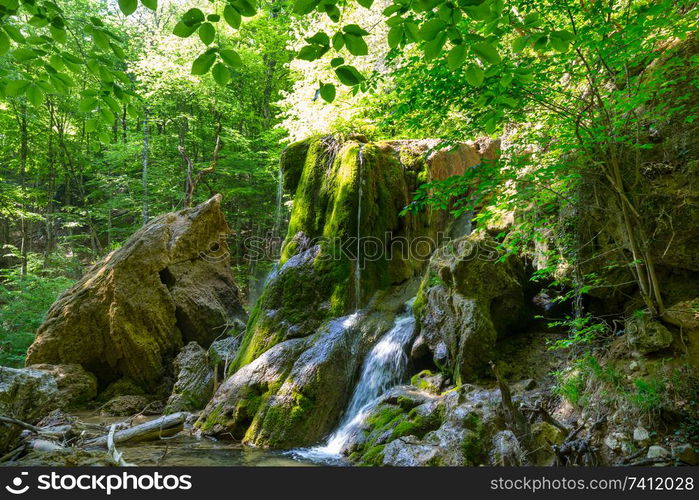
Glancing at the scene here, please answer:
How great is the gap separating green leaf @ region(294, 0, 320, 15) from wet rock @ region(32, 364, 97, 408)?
10.3 m

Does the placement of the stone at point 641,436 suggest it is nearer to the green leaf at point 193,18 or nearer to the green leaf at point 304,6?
the green leaf at point 304,6

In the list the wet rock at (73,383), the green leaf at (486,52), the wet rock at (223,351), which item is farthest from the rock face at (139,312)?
the green leaf at (486,52)

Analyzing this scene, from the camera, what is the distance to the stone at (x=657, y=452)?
3.28 m

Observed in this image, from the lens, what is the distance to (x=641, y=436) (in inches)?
140

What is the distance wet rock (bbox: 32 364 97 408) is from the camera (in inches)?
352

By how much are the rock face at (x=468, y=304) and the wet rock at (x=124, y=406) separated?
21.5 feet

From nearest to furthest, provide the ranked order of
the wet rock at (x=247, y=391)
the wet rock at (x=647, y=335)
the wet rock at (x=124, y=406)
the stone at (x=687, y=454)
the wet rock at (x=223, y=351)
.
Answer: the stone at (x=687, y=454), the wet rock at (x=647, y=335), the wet rock at (x=247, y=391), the wet rock at (x=124, y=406), the wet rock at (x=223, y=351)

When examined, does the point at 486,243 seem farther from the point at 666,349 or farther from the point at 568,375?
the point at 666,349

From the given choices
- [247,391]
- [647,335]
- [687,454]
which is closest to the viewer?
[687,454]

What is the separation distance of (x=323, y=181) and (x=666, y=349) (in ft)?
24.4

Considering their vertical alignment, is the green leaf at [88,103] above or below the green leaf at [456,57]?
above

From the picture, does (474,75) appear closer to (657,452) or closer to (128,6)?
(128,6)

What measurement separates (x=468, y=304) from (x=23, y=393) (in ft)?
18.9

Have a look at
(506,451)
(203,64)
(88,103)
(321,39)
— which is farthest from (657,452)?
(88,103)
